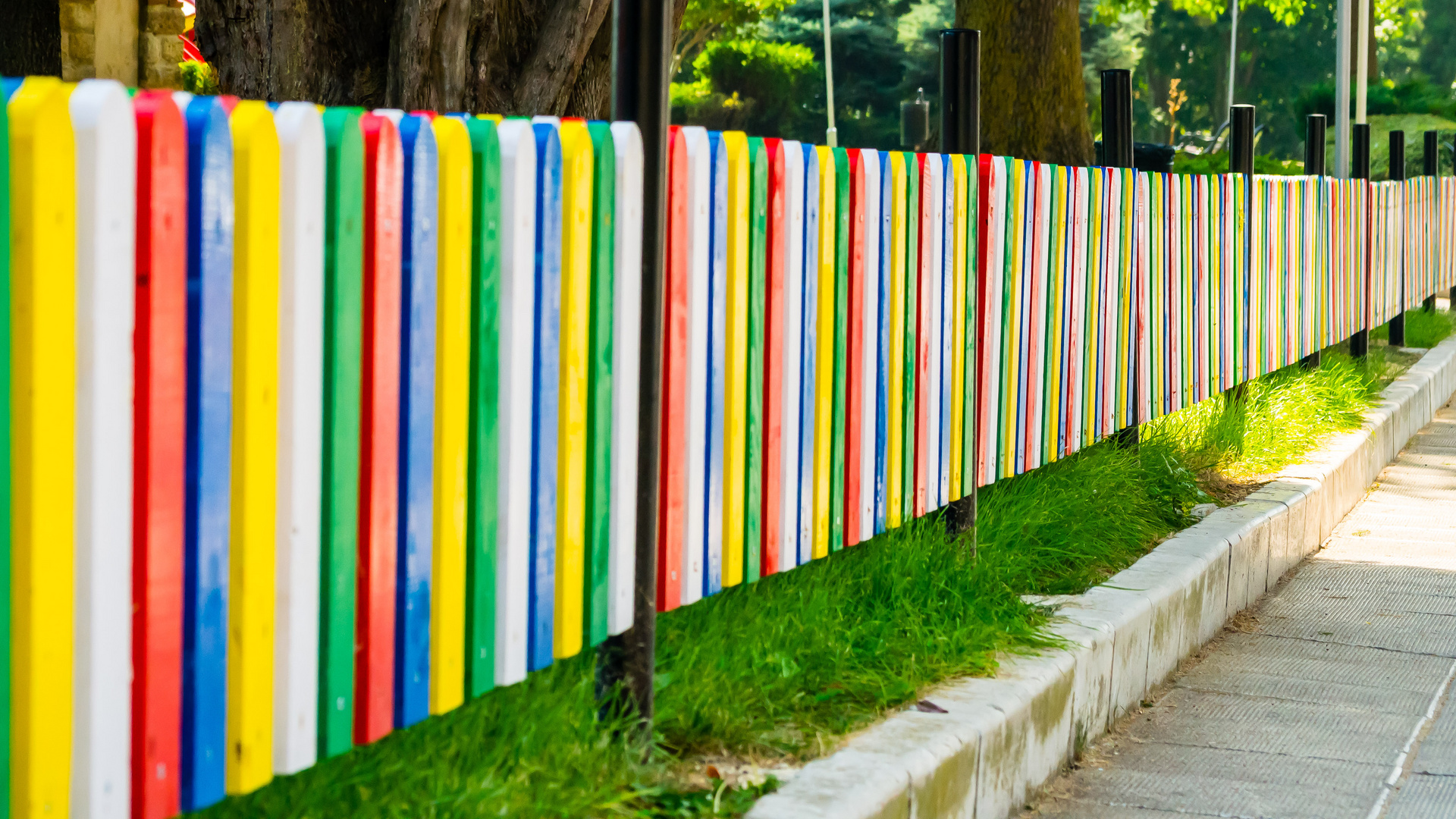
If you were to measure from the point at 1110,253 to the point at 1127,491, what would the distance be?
2.88 feet

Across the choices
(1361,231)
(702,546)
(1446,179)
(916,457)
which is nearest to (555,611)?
(702,546)

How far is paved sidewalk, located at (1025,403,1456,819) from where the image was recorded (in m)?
3.96

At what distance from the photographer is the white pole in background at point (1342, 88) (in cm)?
1180

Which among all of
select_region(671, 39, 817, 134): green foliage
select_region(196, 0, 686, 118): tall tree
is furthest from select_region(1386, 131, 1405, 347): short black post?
select_region(671, 39, 817, 134): green foliage

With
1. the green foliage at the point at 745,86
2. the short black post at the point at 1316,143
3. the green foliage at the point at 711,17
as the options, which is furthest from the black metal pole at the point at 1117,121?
the green foliage at the point at 745,86

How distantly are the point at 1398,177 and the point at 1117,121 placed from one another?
8891mm

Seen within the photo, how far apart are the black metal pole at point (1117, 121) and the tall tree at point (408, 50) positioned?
1.80 metres

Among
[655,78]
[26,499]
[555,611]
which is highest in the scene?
[655,78]

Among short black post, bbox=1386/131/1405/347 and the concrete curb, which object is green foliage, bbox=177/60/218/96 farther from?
the concrete curb

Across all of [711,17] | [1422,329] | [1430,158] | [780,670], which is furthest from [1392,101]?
[780,670]

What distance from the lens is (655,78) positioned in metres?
3.09

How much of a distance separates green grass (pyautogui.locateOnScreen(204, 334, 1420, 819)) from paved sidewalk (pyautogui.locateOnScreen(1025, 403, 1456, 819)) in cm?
42

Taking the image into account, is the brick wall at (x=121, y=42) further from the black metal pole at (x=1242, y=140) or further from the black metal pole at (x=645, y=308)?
the black metal pole at (x=645, y=308)

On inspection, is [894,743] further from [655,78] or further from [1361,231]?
[1361,231]
